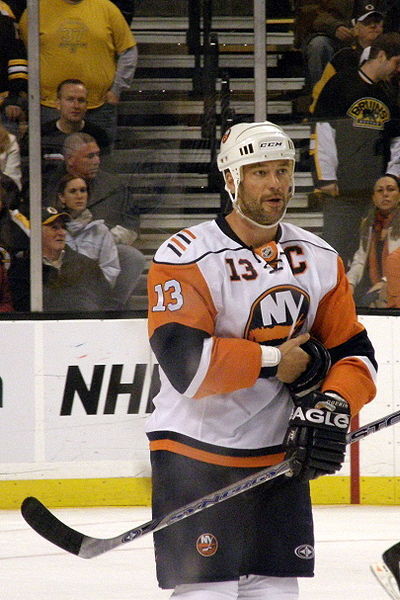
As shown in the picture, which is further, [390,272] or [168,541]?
[390,272]

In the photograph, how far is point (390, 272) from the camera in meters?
4.64

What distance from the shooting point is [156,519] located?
214 cm

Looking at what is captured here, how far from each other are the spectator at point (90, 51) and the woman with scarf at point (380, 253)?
1117 millimetres

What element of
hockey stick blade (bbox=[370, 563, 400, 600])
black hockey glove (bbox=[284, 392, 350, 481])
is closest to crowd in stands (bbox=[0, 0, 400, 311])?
hockey stick blade (bbox=[370, 563, 400, 600])

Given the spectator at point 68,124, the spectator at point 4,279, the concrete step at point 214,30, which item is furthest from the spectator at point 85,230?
the concrete step at point 214,30

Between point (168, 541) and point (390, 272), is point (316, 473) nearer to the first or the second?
point (168, 541)

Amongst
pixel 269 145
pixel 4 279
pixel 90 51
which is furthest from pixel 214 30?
pixel 269 145

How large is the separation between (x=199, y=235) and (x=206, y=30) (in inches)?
117

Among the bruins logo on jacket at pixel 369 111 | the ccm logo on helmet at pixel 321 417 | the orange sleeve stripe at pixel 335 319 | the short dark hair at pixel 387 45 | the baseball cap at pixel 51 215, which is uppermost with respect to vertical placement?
the short dark hair at pixel 387 45

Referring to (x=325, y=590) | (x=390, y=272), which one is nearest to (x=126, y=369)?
(x=390, y=272)

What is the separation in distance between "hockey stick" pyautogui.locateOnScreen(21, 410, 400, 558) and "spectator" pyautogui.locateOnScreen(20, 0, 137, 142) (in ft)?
8.27

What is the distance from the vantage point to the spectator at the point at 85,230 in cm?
463

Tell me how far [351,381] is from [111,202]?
2.68 meters

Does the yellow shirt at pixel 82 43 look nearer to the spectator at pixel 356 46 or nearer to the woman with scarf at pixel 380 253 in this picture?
the spectator at pixel 356 46
